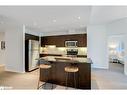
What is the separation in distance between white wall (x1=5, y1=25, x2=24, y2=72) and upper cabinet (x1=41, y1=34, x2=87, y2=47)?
7.93 feet

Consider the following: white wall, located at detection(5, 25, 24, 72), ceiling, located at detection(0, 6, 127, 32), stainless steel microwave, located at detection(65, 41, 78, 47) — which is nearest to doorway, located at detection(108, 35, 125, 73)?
stainless steel microwave, located at detection(65, 41, 78, 47)

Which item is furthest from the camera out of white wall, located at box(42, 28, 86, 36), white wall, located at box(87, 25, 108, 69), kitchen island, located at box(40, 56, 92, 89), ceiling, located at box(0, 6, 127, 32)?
white wall, located at box(42, 28, 86, 36)

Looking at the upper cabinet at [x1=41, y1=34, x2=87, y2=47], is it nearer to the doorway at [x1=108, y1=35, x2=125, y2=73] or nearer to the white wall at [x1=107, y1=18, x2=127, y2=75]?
the white wall at [x1=107, y1=18, x2=127, y2=75]

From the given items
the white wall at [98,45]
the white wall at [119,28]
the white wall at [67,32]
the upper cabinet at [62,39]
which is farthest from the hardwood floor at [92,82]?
the white wall at [67,32]

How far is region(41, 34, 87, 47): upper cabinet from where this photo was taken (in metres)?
7.32

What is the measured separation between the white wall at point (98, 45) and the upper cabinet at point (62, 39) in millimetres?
340

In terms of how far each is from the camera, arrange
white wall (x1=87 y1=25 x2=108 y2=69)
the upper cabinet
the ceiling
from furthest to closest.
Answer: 1. the upper cabinet
2. white wall (x1=87 y1=25 x2=108 y2=69)
3. the ceiling

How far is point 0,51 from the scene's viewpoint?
8.37m

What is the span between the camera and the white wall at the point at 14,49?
6.28m

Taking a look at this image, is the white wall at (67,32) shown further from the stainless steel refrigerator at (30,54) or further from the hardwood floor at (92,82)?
the hardwood floor at (92,82)

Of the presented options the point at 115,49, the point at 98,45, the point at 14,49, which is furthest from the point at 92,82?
the point at 115,49

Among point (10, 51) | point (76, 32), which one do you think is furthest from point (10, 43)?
point (76, 32)

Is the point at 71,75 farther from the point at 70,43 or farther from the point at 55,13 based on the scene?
the point at 70,43
